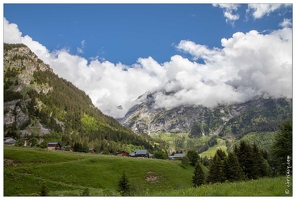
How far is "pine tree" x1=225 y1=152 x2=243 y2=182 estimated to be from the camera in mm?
52328

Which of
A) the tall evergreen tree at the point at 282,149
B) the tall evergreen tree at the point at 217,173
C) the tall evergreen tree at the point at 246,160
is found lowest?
the tall evergreen tree at the point at 217,173

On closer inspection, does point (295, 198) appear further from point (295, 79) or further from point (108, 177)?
point (108, 177)

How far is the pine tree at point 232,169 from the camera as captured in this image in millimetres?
52328

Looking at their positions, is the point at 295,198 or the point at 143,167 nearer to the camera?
the point at 295,198

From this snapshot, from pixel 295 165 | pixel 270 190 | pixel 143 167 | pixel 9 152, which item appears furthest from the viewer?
pixel 143 167

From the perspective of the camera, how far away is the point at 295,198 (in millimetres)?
16062

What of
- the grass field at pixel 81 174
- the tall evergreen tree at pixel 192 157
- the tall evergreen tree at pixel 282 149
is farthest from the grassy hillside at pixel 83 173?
the tall evergreen tree at pixel 282 149

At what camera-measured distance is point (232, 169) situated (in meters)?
53.7

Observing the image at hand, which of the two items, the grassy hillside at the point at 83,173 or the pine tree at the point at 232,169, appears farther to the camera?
the pine tree at the point at 232,169

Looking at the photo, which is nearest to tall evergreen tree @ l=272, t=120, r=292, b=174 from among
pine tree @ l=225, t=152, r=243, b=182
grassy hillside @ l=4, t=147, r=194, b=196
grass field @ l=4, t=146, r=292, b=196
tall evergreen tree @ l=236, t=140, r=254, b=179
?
grass field @ l=4, t=146, r=292, b=196

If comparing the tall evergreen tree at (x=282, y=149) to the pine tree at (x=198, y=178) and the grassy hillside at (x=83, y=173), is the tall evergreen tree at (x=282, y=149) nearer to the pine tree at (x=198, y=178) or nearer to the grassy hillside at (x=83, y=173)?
the grassy hillside at (x=83, y=173)

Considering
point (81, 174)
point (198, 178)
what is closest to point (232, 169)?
point (198, 178)

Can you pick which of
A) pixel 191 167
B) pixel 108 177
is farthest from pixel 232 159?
pixel 191 167

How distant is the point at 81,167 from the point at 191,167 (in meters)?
52.8
